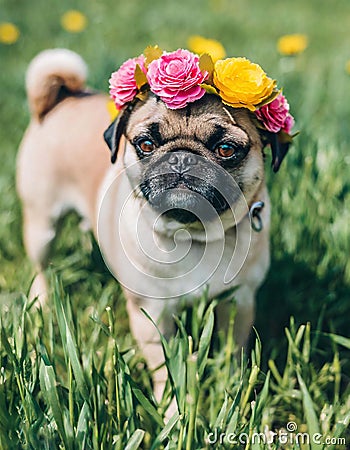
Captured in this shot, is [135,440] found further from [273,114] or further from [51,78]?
[51,78]

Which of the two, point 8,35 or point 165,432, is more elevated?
point 8,35

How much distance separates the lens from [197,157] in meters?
1.63

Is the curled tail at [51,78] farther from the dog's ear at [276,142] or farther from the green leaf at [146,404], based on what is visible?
the green leaf at [146,404]

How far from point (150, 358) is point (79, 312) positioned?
0.45 meters

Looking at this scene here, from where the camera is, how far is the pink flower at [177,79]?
158cm

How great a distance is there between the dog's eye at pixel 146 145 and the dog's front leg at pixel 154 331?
1.52 ft

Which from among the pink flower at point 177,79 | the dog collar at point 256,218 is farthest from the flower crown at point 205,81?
the dog collar at point 256,218

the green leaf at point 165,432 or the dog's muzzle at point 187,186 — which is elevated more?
the dog's muzzle at point 187,186

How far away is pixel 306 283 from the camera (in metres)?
2.38

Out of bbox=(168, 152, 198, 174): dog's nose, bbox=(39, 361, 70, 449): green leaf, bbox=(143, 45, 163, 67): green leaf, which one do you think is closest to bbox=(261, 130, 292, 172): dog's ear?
bbox=(168, 152, 198, 174): dog's nose

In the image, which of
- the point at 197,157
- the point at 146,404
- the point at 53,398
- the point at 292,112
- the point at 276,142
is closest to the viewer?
the point at 53,398


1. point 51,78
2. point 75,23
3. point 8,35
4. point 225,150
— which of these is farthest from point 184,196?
point 75,23

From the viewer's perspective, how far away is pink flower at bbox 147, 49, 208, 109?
1585 mm

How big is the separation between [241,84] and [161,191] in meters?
0.34
